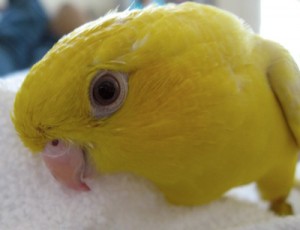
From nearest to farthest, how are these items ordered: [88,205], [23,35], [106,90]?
[106,90], [88,205], [23,35]

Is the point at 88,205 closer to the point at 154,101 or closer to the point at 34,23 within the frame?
the point at 154,101

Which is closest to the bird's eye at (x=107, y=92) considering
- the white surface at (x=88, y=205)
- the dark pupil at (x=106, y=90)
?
the dark pupil at (x=106, y=90)

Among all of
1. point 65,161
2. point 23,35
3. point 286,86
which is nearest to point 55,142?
point 65,161

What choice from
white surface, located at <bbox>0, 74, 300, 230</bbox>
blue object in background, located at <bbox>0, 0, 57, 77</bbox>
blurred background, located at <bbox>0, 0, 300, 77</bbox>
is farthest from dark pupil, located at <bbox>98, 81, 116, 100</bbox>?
blue object in background, located at <bbox>0, 0, 57, 77</bbox>

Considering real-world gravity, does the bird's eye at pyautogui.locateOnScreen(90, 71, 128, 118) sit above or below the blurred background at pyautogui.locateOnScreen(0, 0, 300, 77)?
above

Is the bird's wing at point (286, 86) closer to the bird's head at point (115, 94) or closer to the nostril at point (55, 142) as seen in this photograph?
the bird's head at point (115, 94)

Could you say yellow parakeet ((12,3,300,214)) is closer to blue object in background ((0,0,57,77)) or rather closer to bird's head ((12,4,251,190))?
bird's head ((12,4,251,190))

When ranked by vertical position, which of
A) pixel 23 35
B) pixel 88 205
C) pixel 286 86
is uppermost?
pixel 286 86

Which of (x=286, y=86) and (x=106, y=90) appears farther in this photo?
(x=286, y=86)
